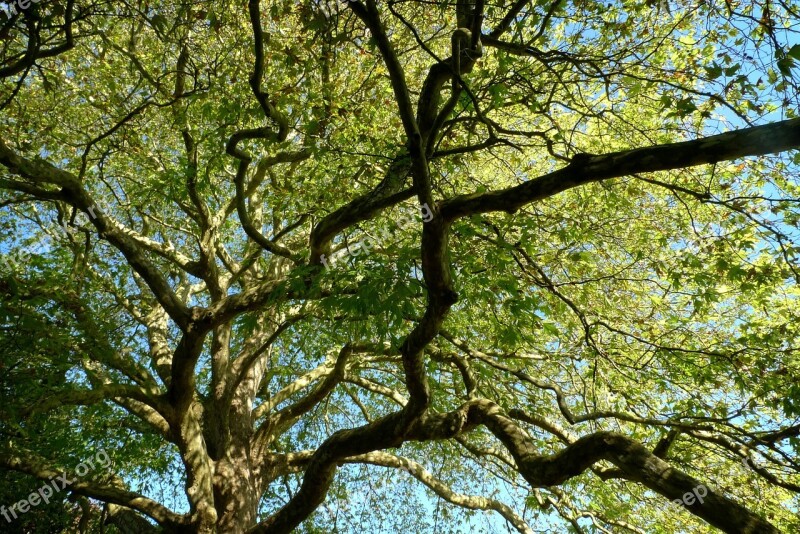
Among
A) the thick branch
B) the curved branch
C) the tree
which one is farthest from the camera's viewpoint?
the curved branch

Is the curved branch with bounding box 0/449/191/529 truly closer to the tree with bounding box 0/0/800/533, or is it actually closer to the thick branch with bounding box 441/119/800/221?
the tree with bounding box 0/0/800/533

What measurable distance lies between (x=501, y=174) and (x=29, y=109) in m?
7.88

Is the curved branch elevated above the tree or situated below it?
below

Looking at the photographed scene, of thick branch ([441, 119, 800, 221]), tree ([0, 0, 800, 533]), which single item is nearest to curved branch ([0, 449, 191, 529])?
tree ([0, 0, 800, 533])

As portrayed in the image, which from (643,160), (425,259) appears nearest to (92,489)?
(425,259)

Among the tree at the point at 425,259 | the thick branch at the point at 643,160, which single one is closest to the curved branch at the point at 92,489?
the tree at the point at 425,259

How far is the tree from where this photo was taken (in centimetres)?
465

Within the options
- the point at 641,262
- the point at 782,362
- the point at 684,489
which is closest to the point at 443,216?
the point at 684,489

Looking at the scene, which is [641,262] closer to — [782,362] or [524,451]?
[782,362]

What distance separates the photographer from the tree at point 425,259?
15.3 feet

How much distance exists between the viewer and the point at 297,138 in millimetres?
10117

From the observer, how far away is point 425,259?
162 inches

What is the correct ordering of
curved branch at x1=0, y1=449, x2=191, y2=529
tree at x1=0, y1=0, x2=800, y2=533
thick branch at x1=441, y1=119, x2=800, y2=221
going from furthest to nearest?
curved branch at x1=0, y1=449, x2=191, y2=529
tree at x1=0, y1=0, x2=800, y2=533
thick branch at x1=441, y1=119, x2=800, y2=221

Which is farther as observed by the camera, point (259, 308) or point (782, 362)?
point (259, 308)
